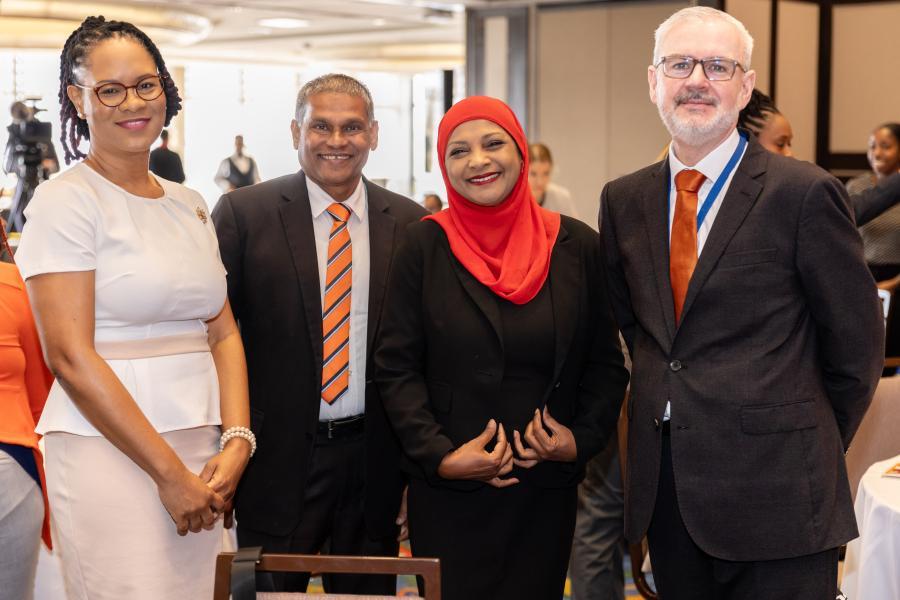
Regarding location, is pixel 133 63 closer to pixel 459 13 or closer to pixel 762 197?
pixel 762 197

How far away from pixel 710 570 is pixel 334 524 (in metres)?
0.97

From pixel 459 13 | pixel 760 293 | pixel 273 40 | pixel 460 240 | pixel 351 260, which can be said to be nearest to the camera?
pixel 760 293

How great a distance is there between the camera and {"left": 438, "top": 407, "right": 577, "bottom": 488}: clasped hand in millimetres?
2381

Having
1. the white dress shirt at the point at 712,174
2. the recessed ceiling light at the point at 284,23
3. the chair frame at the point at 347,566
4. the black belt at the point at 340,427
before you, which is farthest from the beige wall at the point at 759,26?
the recessed ceiling light at the point at 284,23

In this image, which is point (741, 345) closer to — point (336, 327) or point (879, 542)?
point (879, 542)

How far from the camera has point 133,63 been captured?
2246mm

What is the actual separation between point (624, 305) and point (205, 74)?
15.5 meters

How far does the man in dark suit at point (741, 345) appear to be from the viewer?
211 cm

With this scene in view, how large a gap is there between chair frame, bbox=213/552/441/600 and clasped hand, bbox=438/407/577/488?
68 cm

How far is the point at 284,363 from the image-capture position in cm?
264

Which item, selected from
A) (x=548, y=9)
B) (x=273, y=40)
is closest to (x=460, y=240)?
(x=548, y=9)

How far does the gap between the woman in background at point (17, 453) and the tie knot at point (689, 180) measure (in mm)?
1484

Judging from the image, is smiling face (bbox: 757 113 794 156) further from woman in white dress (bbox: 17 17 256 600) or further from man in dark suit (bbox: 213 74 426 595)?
woman in white dress (bbox: 17 17 256 600)

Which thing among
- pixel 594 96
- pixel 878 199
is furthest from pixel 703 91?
pixel 594 96
